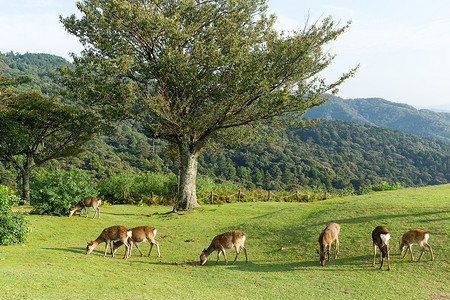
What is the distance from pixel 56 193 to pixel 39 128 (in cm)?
1327

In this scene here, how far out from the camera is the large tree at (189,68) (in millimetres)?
18109

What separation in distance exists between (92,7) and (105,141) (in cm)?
7514

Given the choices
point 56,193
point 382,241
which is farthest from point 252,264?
point 56,193

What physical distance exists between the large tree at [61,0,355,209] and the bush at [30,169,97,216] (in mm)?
4513

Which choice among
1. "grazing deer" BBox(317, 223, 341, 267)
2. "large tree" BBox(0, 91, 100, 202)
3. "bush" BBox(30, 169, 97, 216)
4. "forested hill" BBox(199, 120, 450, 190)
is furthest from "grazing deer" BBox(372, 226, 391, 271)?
"forested hill" BBox(199, 120, 450, 190)

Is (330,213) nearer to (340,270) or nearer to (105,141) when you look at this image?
(340,270)

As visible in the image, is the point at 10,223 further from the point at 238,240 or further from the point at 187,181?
the point at 187,181

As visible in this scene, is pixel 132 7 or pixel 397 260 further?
pixel 132 7

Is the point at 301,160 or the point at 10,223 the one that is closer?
the point at 10,223

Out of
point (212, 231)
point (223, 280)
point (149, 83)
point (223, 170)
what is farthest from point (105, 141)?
point (223, 280)

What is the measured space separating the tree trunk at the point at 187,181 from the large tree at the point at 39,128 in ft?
21.7

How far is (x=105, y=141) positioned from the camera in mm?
89812

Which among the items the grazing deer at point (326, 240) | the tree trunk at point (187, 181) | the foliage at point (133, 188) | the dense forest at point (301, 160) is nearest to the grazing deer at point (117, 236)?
the grazing deer at point (326, 240)

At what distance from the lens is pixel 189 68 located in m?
18.3
